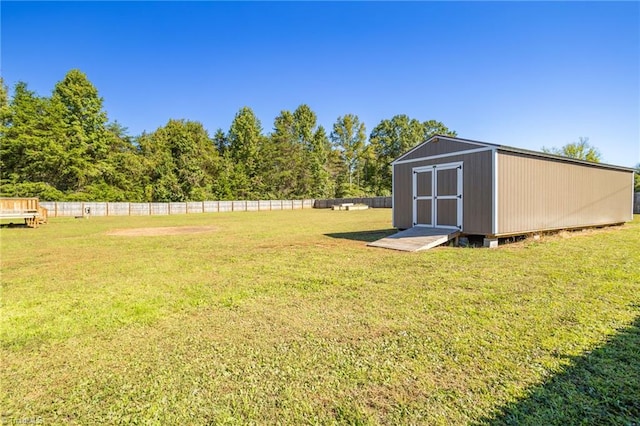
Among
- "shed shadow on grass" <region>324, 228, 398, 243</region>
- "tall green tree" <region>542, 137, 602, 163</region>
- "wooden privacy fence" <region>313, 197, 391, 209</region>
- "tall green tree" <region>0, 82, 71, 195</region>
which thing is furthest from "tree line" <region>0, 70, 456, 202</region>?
"shed shadow on grass" <region>324, 228, 398, 243</region>

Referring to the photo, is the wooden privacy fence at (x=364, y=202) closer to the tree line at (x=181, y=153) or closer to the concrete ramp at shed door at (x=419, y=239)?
the tree line at (x=181, y=153)

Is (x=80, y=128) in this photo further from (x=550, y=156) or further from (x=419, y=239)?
(x=550, y=156)

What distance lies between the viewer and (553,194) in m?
8.85

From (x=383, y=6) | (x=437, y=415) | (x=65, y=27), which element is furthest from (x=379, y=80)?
(x=437, y=415)

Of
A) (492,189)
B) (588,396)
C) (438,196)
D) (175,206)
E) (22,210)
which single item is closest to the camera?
(588,396)

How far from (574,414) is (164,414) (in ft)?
7.77

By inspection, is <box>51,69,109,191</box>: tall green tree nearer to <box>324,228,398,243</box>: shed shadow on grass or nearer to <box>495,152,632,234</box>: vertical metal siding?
<box>324,228,398,243</box>: shed shadow on grass

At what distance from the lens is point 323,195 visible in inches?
1553

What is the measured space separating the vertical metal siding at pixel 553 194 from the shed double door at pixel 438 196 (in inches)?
42.6

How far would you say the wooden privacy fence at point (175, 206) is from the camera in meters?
21.8

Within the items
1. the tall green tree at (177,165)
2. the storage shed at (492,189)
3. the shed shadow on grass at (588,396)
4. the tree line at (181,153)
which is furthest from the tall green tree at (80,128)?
the shed shadow on grass at (588,396)

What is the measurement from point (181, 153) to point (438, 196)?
30327mm

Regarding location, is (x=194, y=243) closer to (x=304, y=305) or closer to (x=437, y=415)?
(x=304, y=305)

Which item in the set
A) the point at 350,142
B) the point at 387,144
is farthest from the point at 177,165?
the point at 387,144
